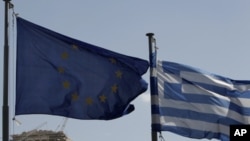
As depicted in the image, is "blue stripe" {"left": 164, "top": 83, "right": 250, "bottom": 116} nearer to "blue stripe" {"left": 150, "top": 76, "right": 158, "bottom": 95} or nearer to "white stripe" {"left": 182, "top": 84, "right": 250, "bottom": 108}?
"white stripe" {"left": 182, "top": 84, "right": 250, "bottom": 108}

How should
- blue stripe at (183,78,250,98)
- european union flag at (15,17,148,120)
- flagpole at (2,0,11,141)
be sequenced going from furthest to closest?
1. blue stripe at (183,78,250,98)
2. european union flag at (15,17,148,120)
3. flagpole at (2,0,11,141)

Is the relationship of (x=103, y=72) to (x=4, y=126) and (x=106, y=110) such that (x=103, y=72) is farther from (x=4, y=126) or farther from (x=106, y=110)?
(x=4, y=126)

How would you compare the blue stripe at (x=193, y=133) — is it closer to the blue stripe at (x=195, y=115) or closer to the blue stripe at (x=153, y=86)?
the blue stripe at (x=195, y=115)

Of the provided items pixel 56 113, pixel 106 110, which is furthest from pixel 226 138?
pixel 56 113

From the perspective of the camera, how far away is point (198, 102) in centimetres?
2312

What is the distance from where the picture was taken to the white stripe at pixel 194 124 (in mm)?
22156

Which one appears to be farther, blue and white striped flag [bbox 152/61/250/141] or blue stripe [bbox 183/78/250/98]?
blue stripe [bbox 183/78/250/98]

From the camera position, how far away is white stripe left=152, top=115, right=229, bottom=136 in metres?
22.2

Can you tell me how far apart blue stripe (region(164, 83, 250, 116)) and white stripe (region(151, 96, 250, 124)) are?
0.13 meters

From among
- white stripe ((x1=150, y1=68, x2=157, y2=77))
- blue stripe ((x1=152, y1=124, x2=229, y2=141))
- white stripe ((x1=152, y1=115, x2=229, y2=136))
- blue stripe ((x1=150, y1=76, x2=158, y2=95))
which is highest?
white stripe ((x1=150, y1=68, x2=157, y2=77))

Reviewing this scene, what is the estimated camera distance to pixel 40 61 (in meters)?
20.0

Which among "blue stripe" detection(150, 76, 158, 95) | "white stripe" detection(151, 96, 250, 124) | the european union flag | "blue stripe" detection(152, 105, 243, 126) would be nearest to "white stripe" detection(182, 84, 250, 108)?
"white stripe" detection(151, 96, 250, 124)

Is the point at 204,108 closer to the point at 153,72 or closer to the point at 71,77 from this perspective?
the point at 153,72

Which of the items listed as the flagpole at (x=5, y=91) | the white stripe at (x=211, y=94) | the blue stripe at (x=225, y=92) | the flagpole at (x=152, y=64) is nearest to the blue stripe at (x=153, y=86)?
the flagpole at (x=152, y=64)
